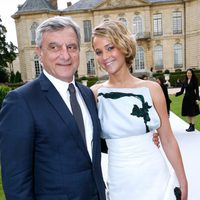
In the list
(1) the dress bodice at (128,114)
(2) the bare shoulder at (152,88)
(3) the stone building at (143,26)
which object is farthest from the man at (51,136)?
(3) the stone building at (143,26)

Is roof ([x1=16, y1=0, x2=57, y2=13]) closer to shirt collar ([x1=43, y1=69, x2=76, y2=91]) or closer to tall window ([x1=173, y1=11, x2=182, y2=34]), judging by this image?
tall window ([x1=173, y1=11, x2=182, y2=34])

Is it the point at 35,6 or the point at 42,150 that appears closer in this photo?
the point at 42,150

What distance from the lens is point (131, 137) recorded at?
2234mm

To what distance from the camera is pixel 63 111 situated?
5.83 feet

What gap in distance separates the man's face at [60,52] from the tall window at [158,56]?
36.1 metres

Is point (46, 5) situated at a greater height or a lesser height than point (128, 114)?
greater

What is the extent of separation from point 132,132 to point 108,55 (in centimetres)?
63

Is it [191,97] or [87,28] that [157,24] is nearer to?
[87,28]

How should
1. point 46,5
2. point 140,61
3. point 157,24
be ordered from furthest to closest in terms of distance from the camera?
point 140,61, point 157,24, point 46,5

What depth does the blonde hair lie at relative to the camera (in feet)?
7.18

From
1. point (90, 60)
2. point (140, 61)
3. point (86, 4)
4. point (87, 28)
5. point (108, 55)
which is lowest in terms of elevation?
point (140, 61)

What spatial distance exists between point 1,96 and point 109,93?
9169 millimetres

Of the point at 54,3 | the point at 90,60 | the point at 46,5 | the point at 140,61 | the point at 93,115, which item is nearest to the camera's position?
the point at 93,115

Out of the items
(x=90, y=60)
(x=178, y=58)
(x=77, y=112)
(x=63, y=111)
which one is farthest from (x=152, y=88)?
(x=178, y=58)
